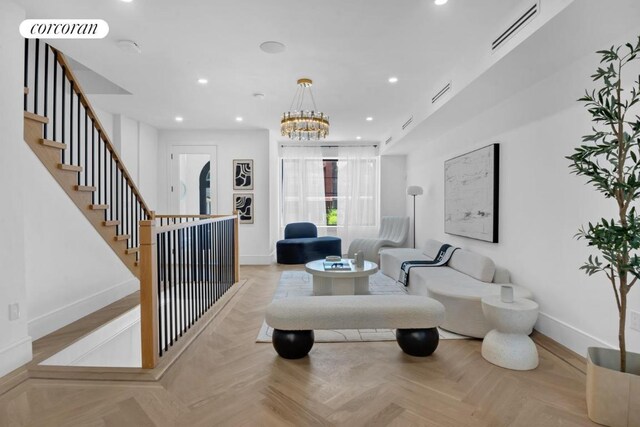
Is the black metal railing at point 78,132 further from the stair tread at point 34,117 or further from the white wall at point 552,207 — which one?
the white wall at point 552,207

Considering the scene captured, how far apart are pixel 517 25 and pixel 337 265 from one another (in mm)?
3163

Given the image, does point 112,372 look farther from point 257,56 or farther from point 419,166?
point 419,166

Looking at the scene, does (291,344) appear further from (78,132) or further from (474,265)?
(78,132)

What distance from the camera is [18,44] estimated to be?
8.47 feet

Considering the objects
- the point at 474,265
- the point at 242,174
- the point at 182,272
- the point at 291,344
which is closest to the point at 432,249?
the point at 474,265

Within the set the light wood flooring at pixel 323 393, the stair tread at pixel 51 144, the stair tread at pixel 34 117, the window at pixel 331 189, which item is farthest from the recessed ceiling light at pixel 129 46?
the window at pixel 331 189

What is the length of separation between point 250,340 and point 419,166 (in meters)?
5.10

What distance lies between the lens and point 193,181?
25.6 ft

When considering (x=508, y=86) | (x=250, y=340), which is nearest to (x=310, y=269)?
(x=250, y=340)

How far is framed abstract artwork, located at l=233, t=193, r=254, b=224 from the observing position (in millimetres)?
6863

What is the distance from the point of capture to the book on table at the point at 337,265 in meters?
4.27

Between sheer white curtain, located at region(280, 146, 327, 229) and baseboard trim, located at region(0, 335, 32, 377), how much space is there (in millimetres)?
5599

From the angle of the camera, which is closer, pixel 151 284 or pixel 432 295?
pixel 151 284

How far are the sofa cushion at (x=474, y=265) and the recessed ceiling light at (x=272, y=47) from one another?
307 cm
